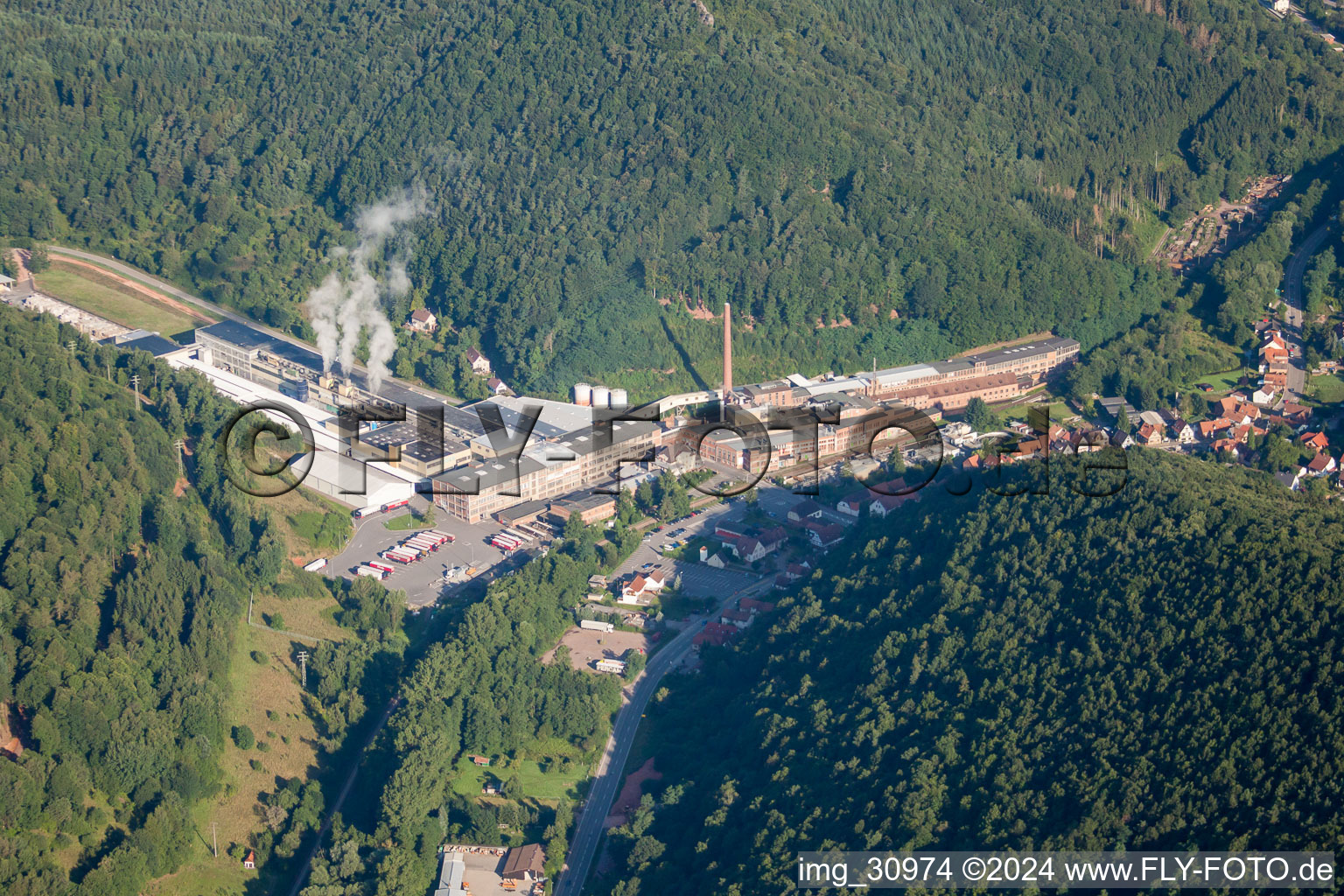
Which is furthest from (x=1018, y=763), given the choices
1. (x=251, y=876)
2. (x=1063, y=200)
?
(x=1063, y=200)

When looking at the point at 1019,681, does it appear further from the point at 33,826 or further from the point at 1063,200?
the point at 1063,200

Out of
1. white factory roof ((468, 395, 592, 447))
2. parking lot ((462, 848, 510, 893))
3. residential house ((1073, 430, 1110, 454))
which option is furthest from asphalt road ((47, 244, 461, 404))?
parking lot ((462, 848, 510, 893))

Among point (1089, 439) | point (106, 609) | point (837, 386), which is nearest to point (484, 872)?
point (106, 609)

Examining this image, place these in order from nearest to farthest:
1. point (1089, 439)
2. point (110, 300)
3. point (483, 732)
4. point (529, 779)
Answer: point (529, 779), point (483, 732), point (1089, 439), point (110, 300)

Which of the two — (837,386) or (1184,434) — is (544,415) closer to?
(837,386)

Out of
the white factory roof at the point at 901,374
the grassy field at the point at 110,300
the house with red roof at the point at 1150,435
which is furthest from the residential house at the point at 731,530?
the grassy field at the point at 110,300

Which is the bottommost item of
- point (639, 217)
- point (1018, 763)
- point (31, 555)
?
point (1018, 763)
